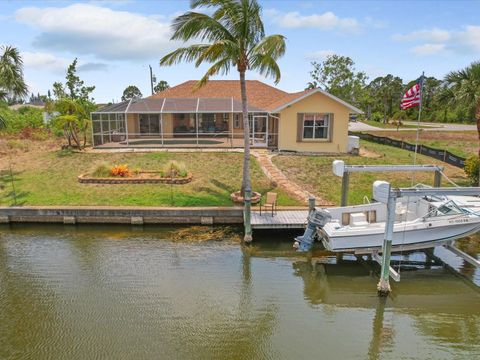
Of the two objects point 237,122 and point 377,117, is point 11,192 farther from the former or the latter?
point 377,117

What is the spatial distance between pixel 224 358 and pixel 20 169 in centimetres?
1735

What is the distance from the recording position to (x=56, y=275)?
417 inches

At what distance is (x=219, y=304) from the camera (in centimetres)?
910

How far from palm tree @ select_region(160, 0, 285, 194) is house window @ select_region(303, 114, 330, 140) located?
9.97 m

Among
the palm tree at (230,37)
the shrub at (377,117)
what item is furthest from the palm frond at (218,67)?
the shrub at (377,117)

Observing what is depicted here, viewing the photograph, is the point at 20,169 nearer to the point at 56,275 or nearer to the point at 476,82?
the point at 56,275

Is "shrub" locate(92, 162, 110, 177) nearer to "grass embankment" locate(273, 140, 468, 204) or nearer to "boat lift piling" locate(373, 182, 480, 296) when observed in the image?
"grass embankment" locate(273, 140, 468, 204)

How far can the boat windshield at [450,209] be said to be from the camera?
35.4 feet

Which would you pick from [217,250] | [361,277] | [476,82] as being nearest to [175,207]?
[217,250]

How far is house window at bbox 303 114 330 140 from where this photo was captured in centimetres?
2369

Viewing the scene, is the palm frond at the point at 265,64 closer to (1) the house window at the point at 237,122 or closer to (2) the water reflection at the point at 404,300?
(2) the water reflection at the point at 404,300

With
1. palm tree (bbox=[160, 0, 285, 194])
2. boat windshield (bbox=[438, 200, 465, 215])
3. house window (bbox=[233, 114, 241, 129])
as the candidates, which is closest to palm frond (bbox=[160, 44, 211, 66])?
palm tree (bbox=[160, 0, 285, 194])

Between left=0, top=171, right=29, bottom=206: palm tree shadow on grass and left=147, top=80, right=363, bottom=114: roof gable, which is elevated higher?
left=147, top=80, right=363, bottom=114: roof gable

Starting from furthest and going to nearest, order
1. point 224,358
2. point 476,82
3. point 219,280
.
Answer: point 476,82 → point 219,280 → point 224,358
